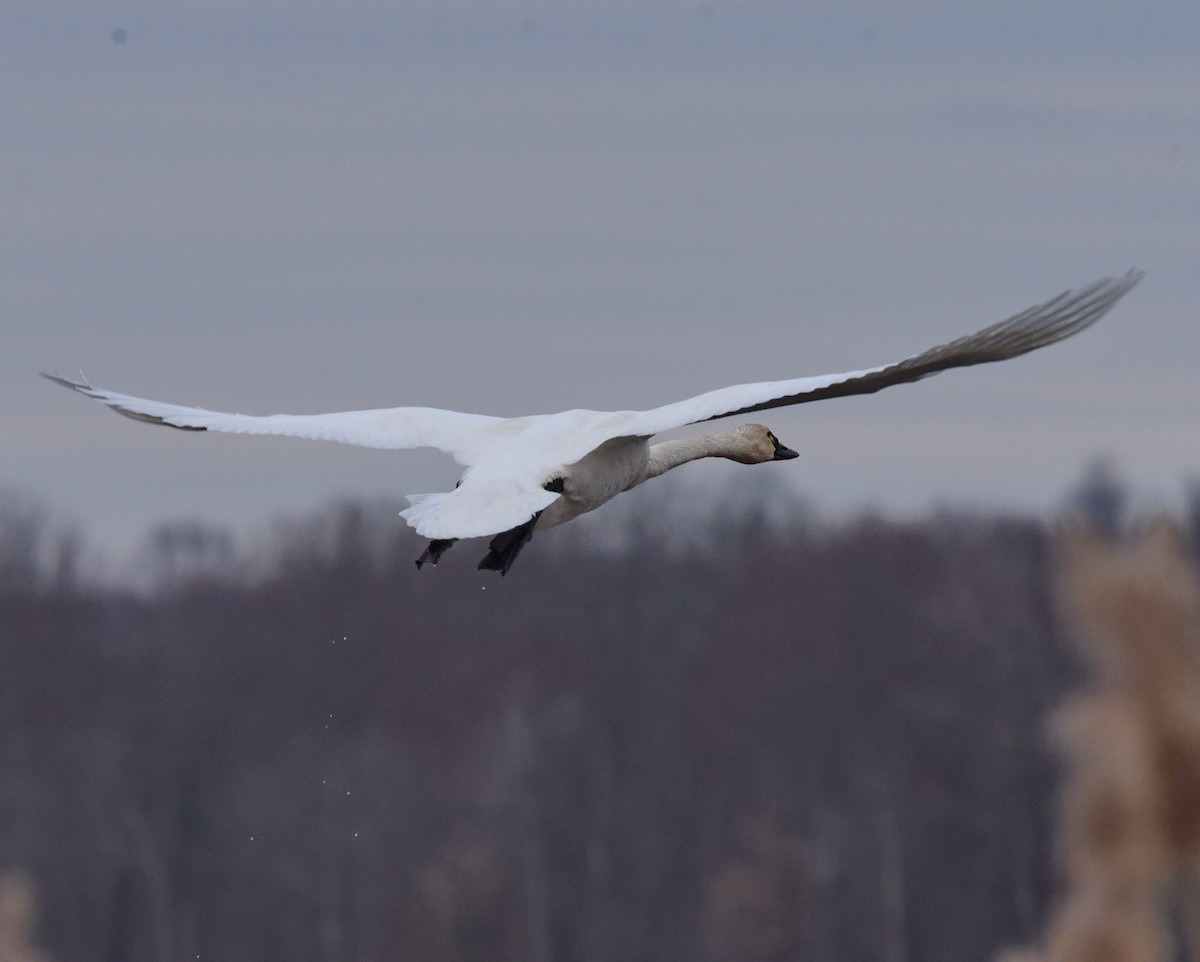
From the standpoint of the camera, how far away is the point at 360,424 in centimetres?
1641

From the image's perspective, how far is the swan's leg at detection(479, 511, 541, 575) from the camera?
51.1 feet

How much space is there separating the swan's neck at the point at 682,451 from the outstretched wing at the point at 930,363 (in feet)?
4.86

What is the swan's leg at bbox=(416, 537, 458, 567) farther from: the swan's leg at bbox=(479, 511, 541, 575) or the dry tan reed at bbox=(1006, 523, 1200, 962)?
the dry tan reed at bbox=(1006, 523, 1200, 962)

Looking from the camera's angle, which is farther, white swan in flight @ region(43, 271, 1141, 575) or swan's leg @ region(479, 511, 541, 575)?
swan's leg @ region(479, 511, 541, 575)

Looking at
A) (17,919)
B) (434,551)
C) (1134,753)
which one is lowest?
(17,919)

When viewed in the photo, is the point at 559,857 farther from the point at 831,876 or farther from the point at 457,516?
the point at 457,516

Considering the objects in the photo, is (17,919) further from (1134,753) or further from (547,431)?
(547,431)

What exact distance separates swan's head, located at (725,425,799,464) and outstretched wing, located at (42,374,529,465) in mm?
2182

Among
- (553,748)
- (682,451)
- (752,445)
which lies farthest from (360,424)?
(553,748)

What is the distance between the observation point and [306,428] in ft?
53.6

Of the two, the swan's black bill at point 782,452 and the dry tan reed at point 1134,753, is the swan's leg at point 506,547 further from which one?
the dry tan reed at point 1134,753

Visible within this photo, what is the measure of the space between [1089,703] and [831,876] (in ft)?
61.0

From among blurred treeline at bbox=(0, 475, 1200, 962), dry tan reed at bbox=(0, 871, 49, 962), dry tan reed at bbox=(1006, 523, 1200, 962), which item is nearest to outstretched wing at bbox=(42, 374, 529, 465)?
dry tan reed at bbox=(1006, 523, 1200, 962)

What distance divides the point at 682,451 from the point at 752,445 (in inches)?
31.2
